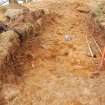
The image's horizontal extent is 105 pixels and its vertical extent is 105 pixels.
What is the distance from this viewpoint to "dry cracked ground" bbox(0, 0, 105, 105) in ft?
14.5

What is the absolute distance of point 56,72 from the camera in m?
5.21

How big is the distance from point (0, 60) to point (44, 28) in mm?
2645

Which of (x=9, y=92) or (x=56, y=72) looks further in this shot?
(x=56, y=72)

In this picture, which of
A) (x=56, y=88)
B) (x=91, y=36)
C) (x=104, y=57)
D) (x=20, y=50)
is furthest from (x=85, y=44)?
(x=56, y=88)

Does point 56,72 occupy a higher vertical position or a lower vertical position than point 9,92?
lower

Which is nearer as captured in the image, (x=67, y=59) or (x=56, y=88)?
(x=56, y=88)

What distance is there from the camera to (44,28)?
23.8 feet

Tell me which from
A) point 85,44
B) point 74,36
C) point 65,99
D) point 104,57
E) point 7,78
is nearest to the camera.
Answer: point 65,99

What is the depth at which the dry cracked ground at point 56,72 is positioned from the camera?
4430mm

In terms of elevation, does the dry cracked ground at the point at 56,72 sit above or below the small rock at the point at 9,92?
below

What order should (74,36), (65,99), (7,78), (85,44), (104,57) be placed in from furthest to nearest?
1. (74,36)
2. (85,44)
3. (104,57)
4. (7,78)
5. (65,99)

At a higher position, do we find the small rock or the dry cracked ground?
the small rock

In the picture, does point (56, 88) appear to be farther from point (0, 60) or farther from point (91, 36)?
point (91, 36)

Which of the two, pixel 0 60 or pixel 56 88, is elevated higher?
pixel 0 60
